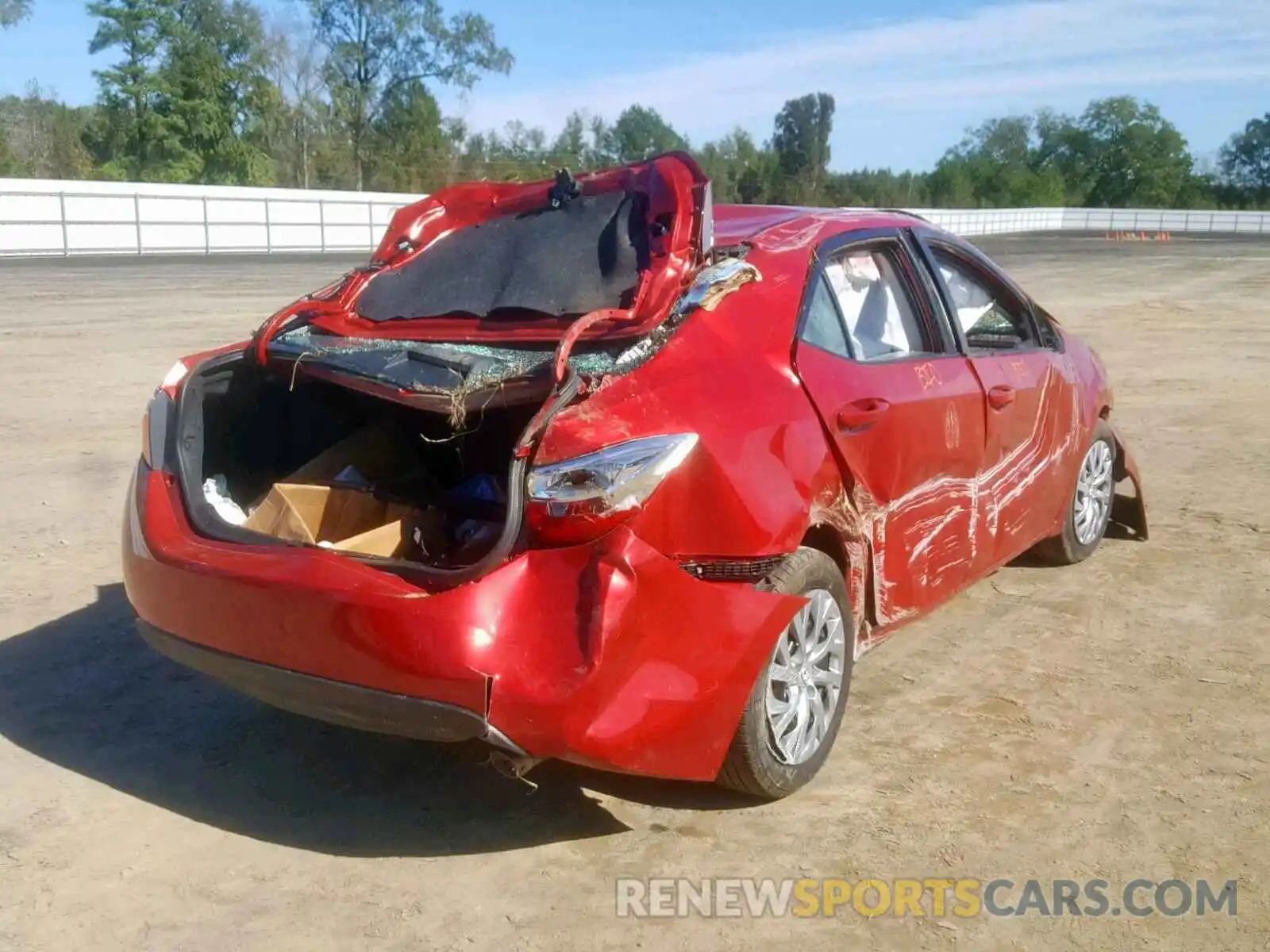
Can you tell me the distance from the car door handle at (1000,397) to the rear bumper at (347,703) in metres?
2.47

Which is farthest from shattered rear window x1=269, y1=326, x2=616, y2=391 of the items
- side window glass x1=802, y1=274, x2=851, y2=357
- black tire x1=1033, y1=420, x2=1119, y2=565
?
black tire x1=1033, y1=420, x2=1119, y2=565

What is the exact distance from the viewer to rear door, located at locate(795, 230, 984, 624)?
3.90 m

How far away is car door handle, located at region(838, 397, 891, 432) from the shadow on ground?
1164mm

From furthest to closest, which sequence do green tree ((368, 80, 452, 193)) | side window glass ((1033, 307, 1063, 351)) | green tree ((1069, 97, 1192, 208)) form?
1. green tree ((1069, 97, 1192, 208))
2. green tree ((368, 80, 452, 193))
3. side window glass ((1033, 307, 1063, 351))

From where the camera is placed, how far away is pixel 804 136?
7331cm

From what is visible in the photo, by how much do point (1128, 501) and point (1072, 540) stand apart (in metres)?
0.83

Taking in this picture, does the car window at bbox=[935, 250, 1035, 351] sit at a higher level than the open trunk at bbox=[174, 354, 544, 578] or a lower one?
higher

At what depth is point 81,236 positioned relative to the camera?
3294cm

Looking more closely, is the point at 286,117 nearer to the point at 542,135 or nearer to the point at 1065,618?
the point at 542,135

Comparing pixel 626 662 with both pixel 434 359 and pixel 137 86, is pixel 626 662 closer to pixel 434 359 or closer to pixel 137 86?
pixel 434 359

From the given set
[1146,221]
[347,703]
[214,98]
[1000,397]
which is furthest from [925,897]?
[1146,221]

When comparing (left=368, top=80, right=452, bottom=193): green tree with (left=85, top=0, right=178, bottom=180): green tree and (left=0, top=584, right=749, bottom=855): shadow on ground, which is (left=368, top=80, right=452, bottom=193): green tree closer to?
(left=85, top=0, right=178, bottom=180): green tree

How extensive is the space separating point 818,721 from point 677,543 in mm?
852

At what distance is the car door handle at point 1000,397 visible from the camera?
4.71 m
